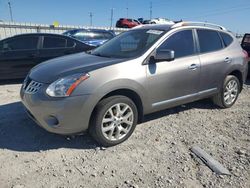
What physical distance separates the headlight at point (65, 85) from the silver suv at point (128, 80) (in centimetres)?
1

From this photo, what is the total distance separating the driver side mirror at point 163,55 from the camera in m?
3.78

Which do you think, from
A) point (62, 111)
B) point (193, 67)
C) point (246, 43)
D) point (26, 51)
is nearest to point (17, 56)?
point (26, 51)

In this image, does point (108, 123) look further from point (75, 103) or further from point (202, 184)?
point (202, 184)

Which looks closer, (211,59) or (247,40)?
(211,59)

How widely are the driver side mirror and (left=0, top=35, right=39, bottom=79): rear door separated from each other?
4482 mm

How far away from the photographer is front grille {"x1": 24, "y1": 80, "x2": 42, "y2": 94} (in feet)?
11.2

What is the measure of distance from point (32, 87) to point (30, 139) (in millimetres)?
812

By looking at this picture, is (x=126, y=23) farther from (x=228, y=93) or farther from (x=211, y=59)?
(x=211, y=59)

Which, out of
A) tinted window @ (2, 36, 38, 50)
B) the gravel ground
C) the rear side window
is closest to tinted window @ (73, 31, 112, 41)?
tinted window @ (2, 36, 38, 50)

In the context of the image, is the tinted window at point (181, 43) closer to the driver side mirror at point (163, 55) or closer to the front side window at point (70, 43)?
the driver side mirror at point (163, 55)

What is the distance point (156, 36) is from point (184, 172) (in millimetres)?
2156

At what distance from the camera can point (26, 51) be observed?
23.4 ft

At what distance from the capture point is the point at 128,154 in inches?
136

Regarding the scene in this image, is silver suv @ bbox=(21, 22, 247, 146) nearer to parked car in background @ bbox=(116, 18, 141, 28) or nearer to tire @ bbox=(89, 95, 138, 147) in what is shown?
tire @ bbox=(89, 95, 138, 147)
